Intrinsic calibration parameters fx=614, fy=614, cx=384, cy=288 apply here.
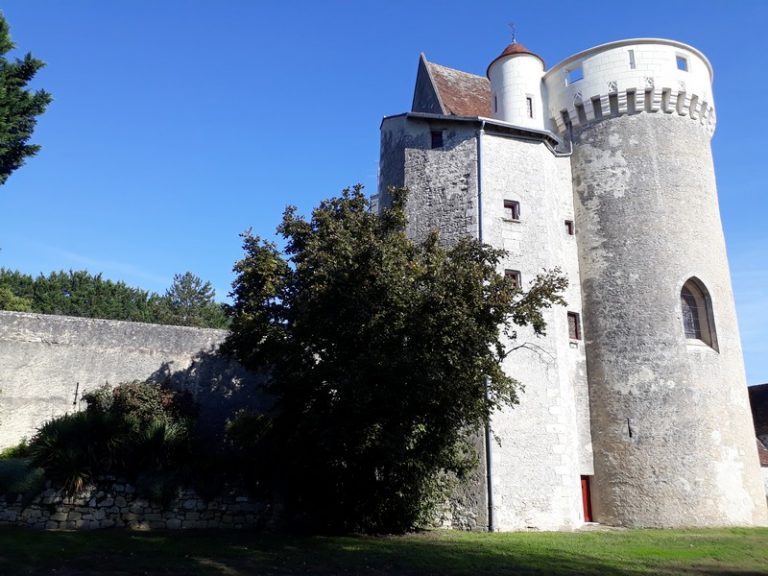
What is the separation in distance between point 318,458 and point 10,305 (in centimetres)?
3123

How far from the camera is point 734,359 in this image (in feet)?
68.2

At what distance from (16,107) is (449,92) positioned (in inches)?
615

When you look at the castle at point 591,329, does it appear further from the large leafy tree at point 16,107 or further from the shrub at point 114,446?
the large leafy tree at point 16,107

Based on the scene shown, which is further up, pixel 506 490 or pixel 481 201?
pixel 481 201

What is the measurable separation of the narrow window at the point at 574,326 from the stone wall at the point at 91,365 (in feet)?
A: 35.1

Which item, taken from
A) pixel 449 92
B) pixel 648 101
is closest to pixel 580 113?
pixel 648 101

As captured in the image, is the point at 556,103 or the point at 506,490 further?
the point at 556,103

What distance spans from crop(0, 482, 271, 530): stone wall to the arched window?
15.0 metres

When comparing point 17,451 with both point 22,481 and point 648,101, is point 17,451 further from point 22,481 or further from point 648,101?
point 648,101

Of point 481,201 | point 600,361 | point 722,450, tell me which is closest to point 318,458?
point 481,201

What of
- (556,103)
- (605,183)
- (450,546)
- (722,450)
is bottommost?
(450,546)

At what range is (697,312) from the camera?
21094mm

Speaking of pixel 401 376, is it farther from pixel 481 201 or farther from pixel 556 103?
pixel 556 103

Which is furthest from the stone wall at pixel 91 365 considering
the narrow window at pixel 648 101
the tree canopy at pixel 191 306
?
the tree canopy at pixel 191 306
